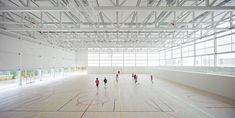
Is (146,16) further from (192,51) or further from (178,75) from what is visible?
(192,51)

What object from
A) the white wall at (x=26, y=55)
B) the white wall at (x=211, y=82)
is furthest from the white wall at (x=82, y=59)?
the white wall at (x=211, y=82)

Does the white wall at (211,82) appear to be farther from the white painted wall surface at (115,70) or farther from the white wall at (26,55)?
the white painted wall surface at (115,70)

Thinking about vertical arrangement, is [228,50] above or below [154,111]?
above

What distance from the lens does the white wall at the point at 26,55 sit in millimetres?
14102

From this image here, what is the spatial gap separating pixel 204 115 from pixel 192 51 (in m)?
16.9

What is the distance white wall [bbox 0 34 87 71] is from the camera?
1410cm

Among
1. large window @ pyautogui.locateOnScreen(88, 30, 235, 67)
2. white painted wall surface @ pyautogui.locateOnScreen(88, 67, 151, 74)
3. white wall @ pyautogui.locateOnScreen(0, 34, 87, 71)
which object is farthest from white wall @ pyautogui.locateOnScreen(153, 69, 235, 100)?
white painted wall surface @ pyautogui.locateOnScreen(88, 67, 151, 74)

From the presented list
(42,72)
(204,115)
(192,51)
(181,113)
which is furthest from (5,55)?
(192,51)

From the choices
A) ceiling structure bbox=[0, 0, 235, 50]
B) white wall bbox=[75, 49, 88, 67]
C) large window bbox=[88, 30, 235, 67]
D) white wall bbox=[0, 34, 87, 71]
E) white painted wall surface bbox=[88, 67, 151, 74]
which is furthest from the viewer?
white painted wall surface bbox=[88, 67, 151, 74]

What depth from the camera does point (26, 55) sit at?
1781 centimetres

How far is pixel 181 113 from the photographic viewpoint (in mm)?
7508

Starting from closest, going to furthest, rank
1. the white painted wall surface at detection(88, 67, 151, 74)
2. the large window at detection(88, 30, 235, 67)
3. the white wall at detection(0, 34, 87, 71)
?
the white wall at detection(0, 34, 87, 71) → the large window at detection(88, 30, 235, 67) → the white painted wall surface at detection(88, 67, 151, 74)

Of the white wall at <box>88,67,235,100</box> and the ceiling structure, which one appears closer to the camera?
the ceiling structure

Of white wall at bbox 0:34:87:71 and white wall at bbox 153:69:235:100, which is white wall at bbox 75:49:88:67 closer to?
white wall at bbox 0:34:87:71
